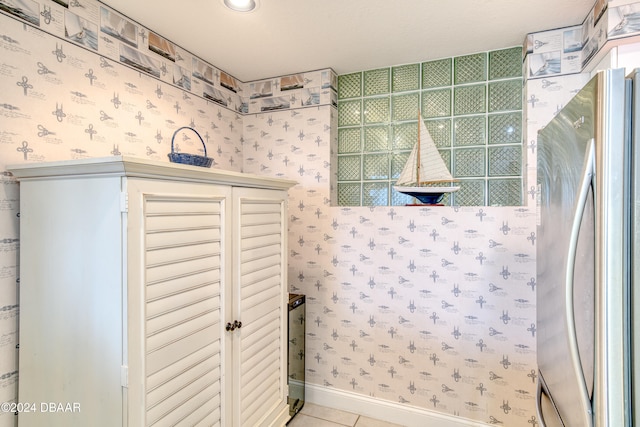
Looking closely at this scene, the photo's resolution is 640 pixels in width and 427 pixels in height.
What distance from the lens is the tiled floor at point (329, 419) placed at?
2.08 metres

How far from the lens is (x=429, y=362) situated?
203cm

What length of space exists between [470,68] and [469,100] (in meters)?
0.20

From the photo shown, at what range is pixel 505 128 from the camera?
6.58ft

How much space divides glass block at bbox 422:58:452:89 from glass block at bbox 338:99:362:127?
475 millimetres

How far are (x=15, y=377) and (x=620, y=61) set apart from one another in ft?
9.27

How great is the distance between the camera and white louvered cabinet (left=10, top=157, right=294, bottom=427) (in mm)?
1025

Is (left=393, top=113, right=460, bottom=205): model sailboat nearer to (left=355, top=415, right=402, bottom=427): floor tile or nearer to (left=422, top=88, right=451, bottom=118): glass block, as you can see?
(left=422, top=88, right=451, bottom=118): glass block

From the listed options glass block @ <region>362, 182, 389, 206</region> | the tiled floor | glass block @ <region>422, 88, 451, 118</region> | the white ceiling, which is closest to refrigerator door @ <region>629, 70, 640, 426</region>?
the white ceiling

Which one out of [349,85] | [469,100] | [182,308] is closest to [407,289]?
[469,100]

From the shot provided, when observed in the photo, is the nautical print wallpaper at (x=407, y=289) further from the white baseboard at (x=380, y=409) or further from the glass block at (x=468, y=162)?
the glass block at (x=468, y=162)

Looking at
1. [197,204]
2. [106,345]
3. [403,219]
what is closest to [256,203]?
[197,204]

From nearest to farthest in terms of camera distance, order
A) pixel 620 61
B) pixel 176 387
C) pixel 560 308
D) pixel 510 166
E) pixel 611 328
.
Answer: pixel 611 328 → pixel 560 308 → pixel 176 387 → pixel 620 61 → pixel 510 166

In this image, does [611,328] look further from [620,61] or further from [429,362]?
[429,362]

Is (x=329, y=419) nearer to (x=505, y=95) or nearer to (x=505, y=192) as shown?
(x=505, y=192)
